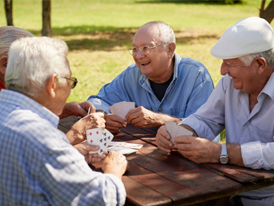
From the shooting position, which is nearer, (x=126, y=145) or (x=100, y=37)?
(x=126, y=145)

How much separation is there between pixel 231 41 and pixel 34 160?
1.53 metres

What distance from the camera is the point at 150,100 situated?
3451 mm

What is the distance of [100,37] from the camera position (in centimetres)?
1518

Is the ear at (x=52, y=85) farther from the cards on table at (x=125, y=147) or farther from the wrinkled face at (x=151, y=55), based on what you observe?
the wrinkled face at (x=151, y=55)

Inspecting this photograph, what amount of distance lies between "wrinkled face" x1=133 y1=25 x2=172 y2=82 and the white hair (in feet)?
5.53

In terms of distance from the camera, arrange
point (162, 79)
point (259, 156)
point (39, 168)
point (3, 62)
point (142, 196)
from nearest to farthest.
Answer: point (39, 168) < point (142, 196) < point (259, 156) < point (3, 62) < point (162, 79)

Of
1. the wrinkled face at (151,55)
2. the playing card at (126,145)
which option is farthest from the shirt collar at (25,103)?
the wrinkled face at (151,55)

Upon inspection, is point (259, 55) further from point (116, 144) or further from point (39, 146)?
point (39, 146)

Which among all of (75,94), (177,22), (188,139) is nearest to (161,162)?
(188,139)

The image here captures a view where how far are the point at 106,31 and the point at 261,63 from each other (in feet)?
50.0

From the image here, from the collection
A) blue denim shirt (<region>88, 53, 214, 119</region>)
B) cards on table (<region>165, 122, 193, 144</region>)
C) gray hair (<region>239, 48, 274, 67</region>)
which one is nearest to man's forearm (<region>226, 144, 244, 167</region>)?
cards on table (<region>165, 122, 193, 144</region>)

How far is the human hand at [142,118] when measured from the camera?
290cm

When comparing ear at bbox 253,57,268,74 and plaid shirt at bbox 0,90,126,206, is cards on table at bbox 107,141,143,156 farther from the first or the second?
ear at bbox 253,57,268,74

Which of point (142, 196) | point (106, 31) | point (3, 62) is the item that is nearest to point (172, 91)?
point (3, 62)
